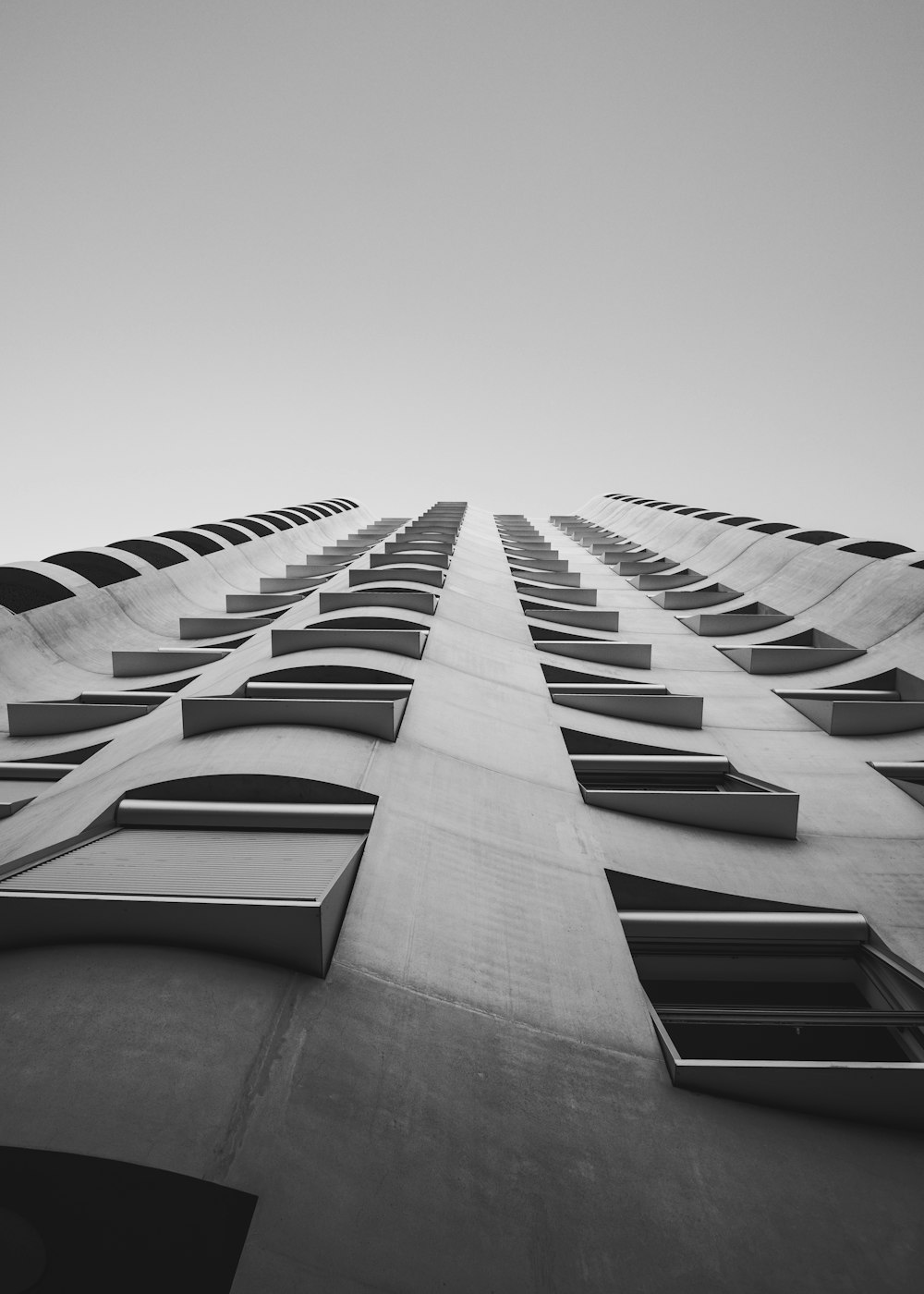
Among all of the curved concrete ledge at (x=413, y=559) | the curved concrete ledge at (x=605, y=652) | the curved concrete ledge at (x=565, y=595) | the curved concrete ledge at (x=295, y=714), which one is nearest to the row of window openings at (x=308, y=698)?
the curved concrete ledge at (x=295, y=714)

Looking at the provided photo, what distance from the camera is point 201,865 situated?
24.3ft

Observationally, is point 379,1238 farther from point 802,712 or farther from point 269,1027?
point 802,712

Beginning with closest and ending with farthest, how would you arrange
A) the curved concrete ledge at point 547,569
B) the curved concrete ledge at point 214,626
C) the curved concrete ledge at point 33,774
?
the curved concrete ledge at point 33,774, the curved concrete ledge at point 214,626, the curved concrete ledge at point 547,569

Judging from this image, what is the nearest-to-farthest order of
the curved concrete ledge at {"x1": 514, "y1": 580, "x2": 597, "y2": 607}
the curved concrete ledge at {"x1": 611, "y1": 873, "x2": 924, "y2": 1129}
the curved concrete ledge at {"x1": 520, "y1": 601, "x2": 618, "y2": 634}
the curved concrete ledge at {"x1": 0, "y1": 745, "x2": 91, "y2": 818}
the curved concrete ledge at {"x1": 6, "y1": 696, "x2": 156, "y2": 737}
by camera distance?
the curved concrete ledge at {"x1": 611, "y1": 873, "x2": 924, "y2": 1129} → the curved concrete ledge at {"x1": 0, "y1": 745, "x2": 91, "y2": 818} → the curved concrete ledge at {"x1": 6, "y1": 696, "x2": 156, "y2": 737} → the curved concrete ledge at {"x1": 520, "y1": 601, "x2": 618, "y2": 634} → the curved concrete ledge at {"x1": 514, "y1": 580, "x2": 597, "y2": 607}

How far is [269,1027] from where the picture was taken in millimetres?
5598

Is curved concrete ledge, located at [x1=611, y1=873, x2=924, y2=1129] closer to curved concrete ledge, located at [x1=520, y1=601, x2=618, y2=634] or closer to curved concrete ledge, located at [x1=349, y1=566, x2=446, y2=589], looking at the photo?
curved concrete ledge, located at [x1=520, y1=601, x2=618, y2=634]

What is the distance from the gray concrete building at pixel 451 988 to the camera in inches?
179

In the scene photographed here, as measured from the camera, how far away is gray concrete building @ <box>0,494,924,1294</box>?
456cm

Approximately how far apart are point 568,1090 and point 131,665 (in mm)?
19369

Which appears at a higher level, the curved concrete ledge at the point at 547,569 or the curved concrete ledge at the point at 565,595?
the curved concrete ledge at the point at 547,569

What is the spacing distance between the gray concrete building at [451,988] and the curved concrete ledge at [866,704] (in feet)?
0.35

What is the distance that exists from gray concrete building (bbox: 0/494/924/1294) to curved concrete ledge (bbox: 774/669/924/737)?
11 cm

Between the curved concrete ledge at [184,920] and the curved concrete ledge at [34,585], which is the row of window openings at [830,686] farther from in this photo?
the curved concrete ledge at [34,585]

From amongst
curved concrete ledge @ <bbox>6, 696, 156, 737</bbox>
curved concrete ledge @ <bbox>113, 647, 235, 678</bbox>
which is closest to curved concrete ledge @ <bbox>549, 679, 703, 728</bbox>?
curved concrete ledge @ <bbox>6, 696, 156, 737</bbox>
